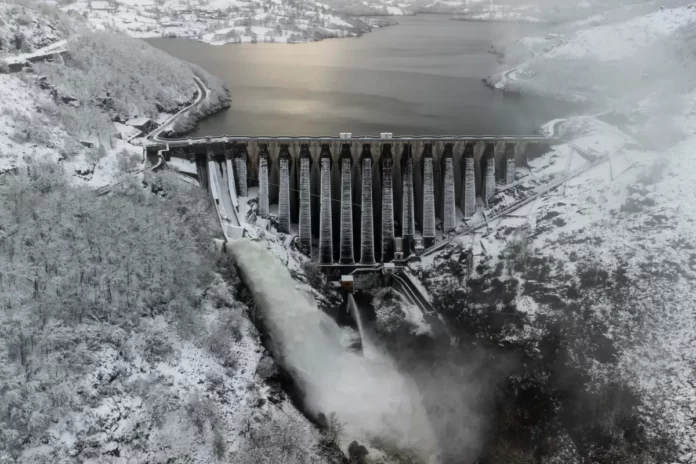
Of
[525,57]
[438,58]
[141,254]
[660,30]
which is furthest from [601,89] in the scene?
[141,254]

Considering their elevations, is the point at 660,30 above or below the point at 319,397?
above

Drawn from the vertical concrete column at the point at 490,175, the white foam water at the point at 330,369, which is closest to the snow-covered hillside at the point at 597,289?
the vertical concrete column at the point at 490,175

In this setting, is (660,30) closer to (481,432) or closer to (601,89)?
(601,89)

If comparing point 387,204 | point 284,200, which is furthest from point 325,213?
point 387,204

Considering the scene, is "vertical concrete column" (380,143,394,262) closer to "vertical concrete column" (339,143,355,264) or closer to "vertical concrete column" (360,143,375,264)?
"vertical concrete column" (360,143,375,264)

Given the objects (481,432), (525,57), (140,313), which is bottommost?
(481,432)

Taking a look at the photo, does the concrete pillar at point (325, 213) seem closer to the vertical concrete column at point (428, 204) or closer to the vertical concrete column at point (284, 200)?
the vertical concrete column at point (284, 200)

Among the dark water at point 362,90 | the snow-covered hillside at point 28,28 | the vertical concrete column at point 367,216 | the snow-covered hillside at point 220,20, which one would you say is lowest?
the vertical concrete column at point 367,216
